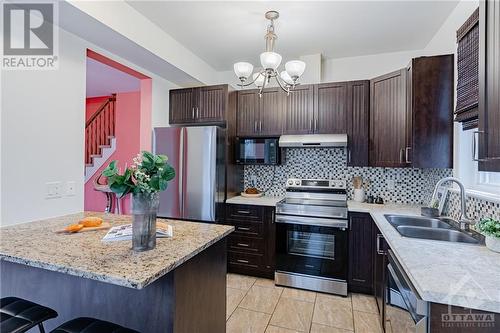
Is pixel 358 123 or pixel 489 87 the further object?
pixel 358 123

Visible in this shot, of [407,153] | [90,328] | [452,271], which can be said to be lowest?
[90,328]

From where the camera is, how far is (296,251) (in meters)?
2.87

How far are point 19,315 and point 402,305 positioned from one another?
73.0 inches

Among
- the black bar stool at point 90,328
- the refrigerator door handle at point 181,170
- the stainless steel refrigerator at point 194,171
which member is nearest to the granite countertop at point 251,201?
the stainless steel refrigerator at point 194,171

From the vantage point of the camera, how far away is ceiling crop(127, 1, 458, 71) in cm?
228

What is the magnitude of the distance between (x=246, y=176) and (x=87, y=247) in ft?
8.57

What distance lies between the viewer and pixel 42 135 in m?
1.98

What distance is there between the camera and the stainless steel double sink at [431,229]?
66.5 inches

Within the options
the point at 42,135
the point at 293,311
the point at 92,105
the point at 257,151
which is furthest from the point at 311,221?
the point at 92,105

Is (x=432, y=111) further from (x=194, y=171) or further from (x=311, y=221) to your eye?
(x=194, y=171)

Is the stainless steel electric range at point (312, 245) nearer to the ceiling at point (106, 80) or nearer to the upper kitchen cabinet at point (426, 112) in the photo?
the upper kitchen cabinet at point (426, 112)

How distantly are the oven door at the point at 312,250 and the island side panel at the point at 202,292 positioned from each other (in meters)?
1.34

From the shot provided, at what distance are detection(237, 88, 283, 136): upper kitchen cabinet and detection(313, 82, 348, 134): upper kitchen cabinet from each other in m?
0.46

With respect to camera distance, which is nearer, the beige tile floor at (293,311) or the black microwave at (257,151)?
the beige tile floor at (293,311)
